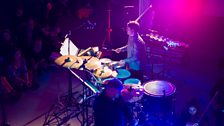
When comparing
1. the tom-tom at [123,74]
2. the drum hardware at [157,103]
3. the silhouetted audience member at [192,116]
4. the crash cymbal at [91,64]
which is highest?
the crash cymbal at [91,64]

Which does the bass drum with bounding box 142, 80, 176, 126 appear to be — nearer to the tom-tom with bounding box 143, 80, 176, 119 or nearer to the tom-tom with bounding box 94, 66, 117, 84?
the tom-tom with bounding box 143, 80, 176, 119

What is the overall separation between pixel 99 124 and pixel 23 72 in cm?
395

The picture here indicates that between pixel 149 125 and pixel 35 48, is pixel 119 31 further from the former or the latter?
pixel 149 125

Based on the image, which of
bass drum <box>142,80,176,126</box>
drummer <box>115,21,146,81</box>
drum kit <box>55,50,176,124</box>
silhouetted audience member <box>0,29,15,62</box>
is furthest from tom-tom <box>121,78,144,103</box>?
silhouetted audience member <box>0,29,15,62</box>

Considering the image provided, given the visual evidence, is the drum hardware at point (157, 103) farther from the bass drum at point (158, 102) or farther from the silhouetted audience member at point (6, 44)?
the silhouetted audience member at point (6, 44)

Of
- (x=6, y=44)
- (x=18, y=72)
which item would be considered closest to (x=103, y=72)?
(x=18, y=72)

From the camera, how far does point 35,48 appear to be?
8.73 meters

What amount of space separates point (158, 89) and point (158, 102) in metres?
0.27

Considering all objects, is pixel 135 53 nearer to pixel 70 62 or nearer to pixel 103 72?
pixel 103 72

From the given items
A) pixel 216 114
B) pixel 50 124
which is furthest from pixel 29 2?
pixel 216 114

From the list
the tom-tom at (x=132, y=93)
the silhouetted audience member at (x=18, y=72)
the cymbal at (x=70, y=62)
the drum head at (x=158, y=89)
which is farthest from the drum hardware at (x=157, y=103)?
the silhouetted audience member at (x=18, y=72)

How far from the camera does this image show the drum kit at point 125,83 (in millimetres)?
5977

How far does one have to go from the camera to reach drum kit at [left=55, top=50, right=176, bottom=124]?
5.98m

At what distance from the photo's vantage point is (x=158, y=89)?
6.14 m
